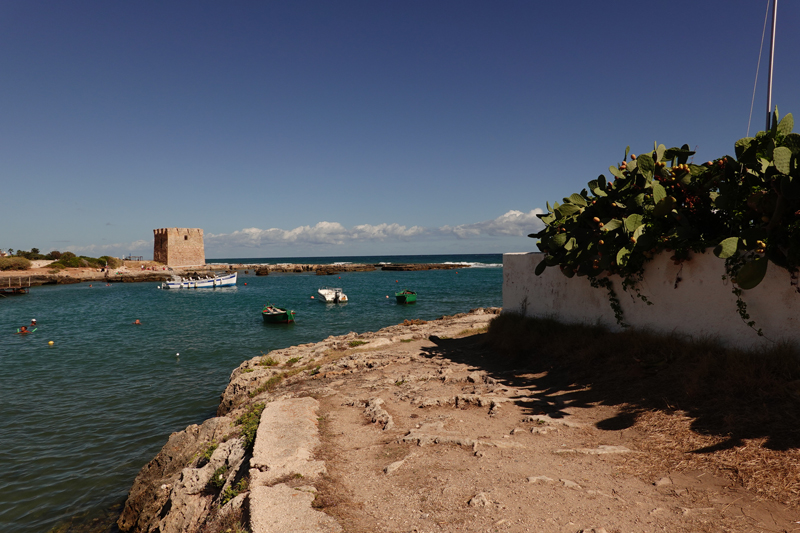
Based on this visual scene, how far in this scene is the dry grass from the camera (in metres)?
4.25

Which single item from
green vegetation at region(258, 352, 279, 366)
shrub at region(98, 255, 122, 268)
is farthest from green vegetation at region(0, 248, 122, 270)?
green vegetation at region(258, 352, 279, 366)

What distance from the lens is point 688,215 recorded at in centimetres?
726

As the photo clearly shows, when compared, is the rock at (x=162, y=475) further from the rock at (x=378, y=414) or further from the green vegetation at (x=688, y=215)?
the green vegetation at (x=688, y=215)

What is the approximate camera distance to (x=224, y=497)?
4996mm

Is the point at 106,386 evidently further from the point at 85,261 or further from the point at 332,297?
the point at 85,261

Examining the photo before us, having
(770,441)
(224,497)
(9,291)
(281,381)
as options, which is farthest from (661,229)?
(9,291)

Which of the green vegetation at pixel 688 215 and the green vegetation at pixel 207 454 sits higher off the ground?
the green vegetation at pixel 688 215

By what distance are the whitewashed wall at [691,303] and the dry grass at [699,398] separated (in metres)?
0.31

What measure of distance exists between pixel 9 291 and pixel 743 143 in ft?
217

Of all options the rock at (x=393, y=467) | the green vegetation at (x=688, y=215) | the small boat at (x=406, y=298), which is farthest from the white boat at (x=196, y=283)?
the rock at (x=393, y=467)

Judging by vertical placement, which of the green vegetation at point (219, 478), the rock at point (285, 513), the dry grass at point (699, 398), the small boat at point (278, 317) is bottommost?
the small boat at point (278, 317)

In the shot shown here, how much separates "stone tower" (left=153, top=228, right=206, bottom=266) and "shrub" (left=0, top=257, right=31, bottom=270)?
19.9 meters

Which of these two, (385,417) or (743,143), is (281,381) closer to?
(385,417)

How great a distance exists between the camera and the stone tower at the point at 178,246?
79.4 metres
